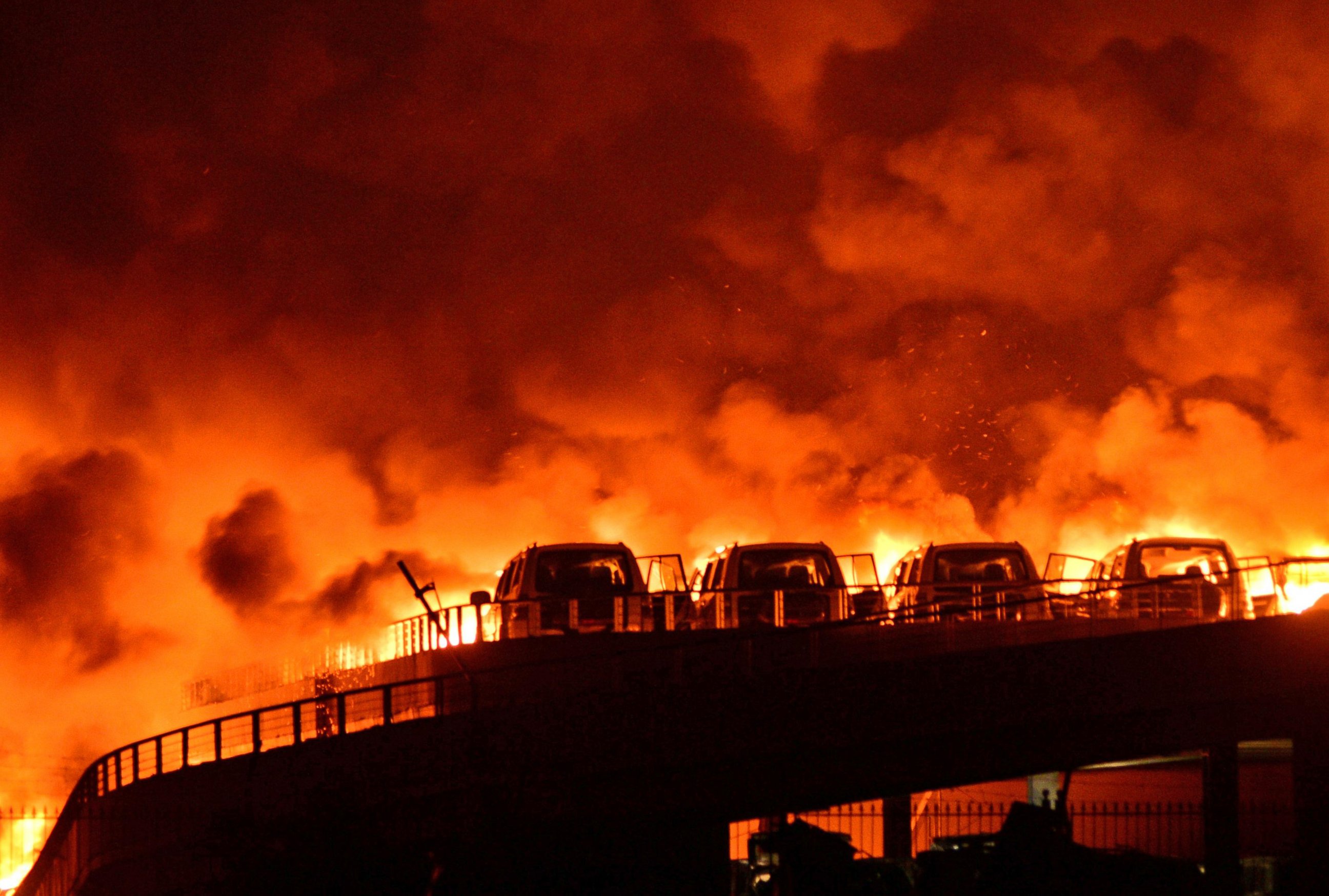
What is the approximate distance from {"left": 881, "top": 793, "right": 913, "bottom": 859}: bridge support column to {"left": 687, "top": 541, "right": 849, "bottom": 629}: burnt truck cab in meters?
4.78

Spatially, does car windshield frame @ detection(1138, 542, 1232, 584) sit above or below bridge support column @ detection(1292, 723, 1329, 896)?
above

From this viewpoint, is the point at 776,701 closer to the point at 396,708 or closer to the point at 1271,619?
the point at 1271,619

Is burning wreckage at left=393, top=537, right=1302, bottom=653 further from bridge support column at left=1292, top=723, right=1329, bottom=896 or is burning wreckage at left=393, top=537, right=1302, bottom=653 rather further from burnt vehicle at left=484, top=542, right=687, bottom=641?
bridge support column at left=1292, top=723, right=1329, bottom=896

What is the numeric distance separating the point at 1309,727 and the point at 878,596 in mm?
6341

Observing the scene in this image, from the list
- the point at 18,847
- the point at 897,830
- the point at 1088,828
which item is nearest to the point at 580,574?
the point at 897,830

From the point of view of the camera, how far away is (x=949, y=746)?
52.5ft

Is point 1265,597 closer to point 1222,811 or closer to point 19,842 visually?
point 1222,811

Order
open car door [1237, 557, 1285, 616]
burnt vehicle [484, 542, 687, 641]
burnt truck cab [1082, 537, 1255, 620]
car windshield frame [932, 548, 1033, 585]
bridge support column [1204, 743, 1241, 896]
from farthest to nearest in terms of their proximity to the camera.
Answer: car windshield frame [932, 548, 1033, 585] → burnt vehicle [484, 542, 687, 641] → burnt truck cab [1082, 537, 1255, 620] → bridge support column [1204, 743, 1241, 896] → open car door [1237, 557, 1285, 616]

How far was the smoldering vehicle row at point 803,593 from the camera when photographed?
20297 mm

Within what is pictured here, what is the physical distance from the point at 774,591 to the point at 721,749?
4.95 metres

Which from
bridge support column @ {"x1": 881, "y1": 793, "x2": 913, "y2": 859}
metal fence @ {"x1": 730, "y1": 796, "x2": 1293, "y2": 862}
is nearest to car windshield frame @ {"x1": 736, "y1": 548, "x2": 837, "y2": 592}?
metal fence @ {"x1": 730, "y1": 796, "x2": 1293, "y2": 862}

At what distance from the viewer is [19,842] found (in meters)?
31.0

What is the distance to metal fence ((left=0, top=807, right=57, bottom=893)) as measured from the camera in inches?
1099

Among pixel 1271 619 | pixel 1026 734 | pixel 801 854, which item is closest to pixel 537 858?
pixel 801 854
